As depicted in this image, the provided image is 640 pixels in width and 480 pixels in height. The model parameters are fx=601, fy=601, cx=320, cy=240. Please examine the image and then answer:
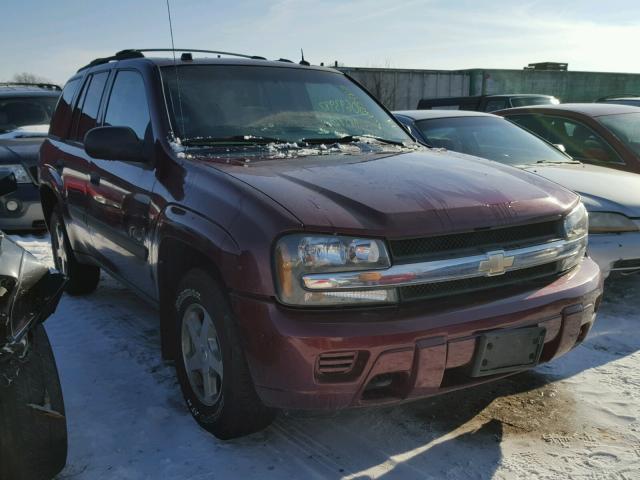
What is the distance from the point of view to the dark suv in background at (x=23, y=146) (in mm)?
7203

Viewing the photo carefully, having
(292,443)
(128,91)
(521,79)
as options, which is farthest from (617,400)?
(521,79)

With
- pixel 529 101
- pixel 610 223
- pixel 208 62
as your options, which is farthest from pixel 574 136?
pixel 529 101

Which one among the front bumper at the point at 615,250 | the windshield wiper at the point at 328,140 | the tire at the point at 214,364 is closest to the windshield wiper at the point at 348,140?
the windshield wiper at the point at 328,140

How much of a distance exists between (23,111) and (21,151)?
1518 millimetres

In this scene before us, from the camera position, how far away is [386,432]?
2.84 metres

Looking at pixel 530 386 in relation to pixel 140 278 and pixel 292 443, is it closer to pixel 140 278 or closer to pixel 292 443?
pixel 292 443

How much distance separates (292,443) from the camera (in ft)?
9.00

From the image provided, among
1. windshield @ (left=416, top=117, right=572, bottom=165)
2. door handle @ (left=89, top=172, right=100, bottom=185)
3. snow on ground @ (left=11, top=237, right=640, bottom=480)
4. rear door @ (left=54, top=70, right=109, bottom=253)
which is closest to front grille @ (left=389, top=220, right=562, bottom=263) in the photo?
snow on ground @ (left=11, top=237, right=640, bottom=480)

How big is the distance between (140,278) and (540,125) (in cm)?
515

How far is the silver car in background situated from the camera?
14.1 feet

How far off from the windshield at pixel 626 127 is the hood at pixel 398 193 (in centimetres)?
356

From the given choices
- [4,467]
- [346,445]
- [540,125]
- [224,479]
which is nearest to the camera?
[4,467]

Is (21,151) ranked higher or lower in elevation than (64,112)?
lower

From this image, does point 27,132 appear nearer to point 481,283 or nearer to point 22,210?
point 22,210
